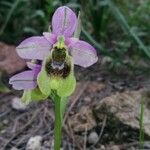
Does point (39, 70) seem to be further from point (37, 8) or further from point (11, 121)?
point (37, 8)

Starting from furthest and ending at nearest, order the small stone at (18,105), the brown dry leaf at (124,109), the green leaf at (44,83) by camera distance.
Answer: the small stone at (18,105) < the brown dry leaf at (124,109) < the green leaf at (44,83)

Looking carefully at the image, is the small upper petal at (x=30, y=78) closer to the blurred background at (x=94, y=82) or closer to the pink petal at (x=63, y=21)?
the pink petal at (x=63, y=21)

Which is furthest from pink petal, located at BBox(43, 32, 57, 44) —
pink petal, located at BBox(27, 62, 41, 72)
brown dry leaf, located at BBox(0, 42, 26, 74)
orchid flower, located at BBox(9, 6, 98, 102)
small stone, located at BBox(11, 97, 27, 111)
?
brown dry leaf, located at BBox(0, 42, 26, 74)

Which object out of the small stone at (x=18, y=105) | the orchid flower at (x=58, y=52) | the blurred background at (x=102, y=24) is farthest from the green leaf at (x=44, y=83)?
the blurred background at (x=102, y=24)

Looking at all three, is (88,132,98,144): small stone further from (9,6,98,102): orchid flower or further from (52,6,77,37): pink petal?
(52,6,77,37): pink petal

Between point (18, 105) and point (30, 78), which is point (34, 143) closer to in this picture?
point (18, 105)

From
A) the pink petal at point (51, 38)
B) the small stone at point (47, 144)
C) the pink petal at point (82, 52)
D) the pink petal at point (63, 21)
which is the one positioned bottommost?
the small stone at point (47, 144)

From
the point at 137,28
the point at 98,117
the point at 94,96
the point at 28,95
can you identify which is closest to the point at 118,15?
the point at 137,28
